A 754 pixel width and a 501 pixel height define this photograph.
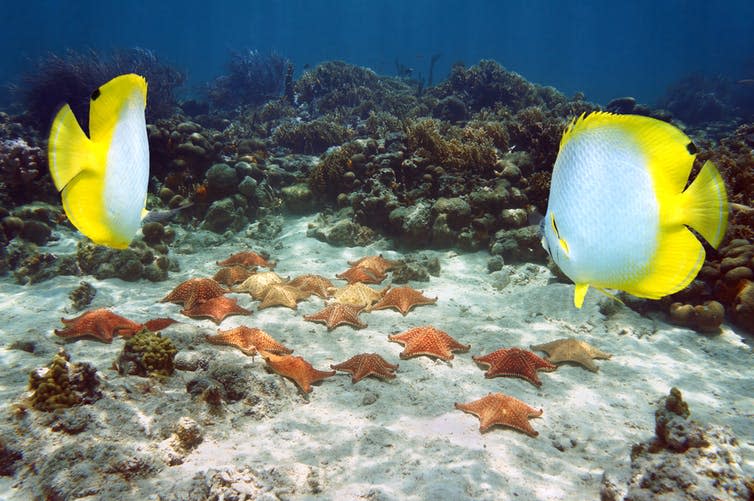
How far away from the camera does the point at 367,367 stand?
14.9 ft

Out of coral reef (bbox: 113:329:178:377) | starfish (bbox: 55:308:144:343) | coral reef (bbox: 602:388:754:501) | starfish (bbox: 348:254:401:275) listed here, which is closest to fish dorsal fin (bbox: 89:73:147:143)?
coral reef (bbox: 113:329:178:377)

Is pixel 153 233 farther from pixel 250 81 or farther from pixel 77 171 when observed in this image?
pixel 250 81

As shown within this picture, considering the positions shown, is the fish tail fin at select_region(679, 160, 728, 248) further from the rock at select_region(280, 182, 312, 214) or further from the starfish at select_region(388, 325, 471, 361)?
the rock at select_region(280, 182, 312, 214)

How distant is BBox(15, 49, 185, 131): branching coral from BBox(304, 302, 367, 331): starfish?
11710mm

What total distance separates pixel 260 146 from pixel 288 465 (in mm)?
13177

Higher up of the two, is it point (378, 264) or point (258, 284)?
point (378, 264)

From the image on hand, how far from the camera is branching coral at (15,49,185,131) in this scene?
46.4ft

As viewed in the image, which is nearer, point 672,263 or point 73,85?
point 672,263

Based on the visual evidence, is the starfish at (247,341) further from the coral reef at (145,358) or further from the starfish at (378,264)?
the starfish at (378,264)

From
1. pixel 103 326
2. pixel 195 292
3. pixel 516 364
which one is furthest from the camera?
pixel 195 292

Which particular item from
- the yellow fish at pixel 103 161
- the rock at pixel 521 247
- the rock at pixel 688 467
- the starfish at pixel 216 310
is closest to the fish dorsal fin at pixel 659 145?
the yellow fish at pixel 103 161

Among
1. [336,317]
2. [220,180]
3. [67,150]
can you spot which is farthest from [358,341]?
[220,180]

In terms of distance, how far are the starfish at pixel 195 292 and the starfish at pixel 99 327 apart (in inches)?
40.4

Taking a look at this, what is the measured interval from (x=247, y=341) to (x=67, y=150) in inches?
150
